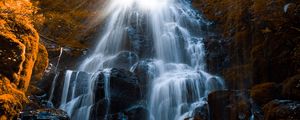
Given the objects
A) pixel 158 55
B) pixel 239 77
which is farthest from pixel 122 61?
pixel 239 77

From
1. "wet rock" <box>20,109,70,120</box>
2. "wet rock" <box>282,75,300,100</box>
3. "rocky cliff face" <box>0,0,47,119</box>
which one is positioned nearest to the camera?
"rocky cliff face" <box>0,0,47,119</box>

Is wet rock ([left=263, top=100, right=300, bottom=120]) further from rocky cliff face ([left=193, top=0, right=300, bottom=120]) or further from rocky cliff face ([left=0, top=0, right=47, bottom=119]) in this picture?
rocky cliff face ([left=0, top=0, right=47, bottom=119])

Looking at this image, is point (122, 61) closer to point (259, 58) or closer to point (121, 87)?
point (121, 87)

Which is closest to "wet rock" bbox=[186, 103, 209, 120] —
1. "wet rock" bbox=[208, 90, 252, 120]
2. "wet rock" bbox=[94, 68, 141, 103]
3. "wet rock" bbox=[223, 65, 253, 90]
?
"wet rock" bbox=[208, 90, 252, 120]

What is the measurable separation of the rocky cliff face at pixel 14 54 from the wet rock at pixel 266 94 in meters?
8.57

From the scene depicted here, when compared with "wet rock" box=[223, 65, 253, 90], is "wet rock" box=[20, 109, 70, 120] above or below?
below

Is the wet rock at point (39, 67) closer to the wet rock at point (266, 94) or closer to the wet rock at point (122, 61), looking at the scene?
the wet rock at point (122, 61)

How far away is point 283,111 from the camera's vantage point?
415 inches

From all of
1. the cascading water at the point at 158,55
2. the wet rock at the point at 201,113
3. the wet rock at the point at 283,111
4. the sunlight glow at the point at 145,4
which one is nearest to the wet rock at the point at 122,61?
the cascading water at the point at 158,55

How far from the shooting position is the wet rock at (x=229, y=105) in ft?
41.4

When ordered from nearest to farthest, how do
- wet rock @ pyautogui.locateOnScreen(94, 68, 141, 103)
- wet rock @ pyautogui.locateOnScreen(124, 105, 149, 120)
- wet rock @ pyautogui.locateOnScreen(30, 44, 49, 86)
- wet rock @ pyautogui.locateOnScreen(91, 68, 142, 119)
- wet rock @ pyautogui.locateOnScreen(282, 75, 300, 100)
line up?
1. wet rock @ pyautogui.locateOnScreen(282, 75, 300, 100)
2. wet rock @ pyautogui.locateOnScreen(124, 105, 149, 120)
3. wet rock @ pyautogui.locateOnScreen(91, 68, 142, 119)
4. wet rock @ pyautogui.locateOnScreen(94, 68, 141, 103)
5. wet rock @ pyautogui.locateOnScreen(30, 44, 49, 86)

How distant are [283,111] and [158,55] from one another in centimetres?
1144

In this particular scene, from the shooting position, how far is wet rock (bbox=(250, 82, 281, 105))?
1338 cm

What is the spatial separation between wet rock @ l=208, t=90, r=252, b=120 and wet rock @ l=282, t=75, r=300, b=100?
1325mm
